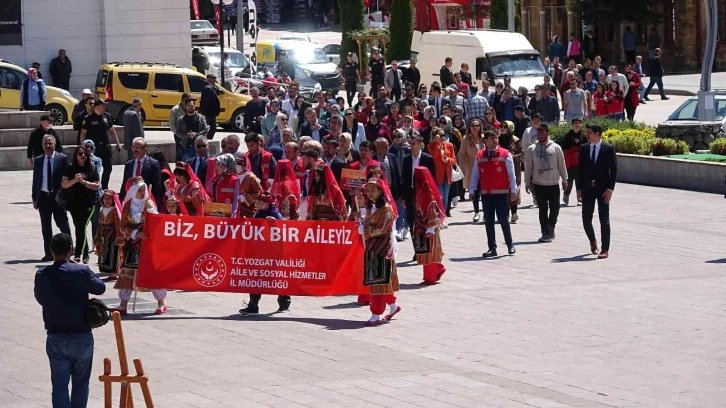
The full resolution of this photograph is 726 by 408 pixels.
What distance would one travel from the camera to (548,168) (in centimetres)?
1978

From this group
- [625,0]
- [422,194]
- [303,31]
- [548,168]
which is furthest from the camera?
[303,31]

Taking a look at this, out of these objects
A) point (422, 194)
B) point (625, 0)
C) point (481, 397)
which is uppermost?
point (625, 0)

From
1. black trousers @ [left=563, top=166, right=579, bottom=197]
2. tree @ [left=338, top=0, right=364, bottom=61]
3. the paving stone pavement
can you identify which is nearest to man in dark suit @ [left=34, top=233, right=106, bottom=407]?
the paving stone pavement

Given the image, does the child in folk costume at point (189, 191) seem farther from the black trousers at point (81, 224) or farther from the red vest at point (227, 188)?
the black trousers at point (81, 224)

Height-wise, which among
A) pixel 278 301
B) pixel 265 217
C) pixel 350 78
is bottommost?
pixel 278 301

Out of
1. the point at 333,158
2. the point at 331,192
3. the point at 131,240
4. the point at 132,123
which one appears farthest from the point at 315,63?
the point at 131,240

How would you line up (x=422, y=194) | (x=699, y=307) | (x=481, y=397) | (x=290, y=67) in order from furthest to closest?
1. (x=290, y=67)
2. (x=422, y=194)
3. (x=699, y=307)
4. (x=481, y=397)

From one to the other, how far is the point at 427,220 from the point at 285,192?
5.28ft

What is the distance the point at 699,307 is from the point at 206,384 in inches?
214

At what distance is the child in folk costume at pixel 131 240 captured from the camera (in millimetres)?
15214

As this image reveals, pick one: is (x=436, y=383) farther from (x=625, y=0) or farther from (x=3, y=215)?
(x=625, y=0)

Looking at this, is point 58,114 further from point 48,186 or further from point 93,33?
point 48,186

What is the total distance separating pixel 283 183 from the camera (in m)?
16.0

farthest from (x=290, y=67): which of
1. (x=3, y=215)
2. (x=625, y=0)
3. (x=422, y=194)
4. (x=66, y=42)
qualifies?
(x=422, y=194)
